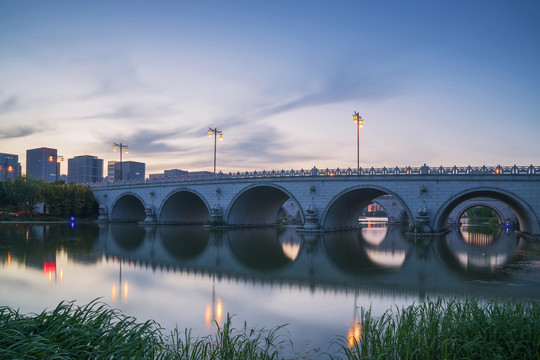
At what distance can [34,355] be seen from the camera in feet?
20.1

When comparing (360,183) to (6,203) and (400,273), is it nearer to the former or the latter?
(400,273)

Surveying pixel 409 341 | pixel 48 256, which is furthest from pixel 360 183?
pixel 409 341

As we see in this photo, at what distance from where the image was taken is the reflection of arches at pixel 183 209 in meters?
58.9

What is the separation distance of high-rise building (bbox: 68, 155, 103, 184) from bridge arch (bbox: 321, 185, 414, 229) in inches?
5930

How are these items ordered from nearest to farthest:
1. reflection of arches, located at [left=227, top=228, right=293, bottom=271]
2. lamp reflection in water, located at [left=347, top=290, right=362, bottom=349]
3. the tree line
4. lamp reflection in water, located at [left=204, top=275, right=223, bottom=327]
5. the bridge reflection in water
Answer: lamp reflection in water, located at [left=347, top=290, right=362, bottom=349], lamp reflection in water, located at [left=204, top=275, right=223, bottom=327], the bridge reflection in water, reflection of arches, located at [left=227, top=228, right=293, bottom=271], the tree line

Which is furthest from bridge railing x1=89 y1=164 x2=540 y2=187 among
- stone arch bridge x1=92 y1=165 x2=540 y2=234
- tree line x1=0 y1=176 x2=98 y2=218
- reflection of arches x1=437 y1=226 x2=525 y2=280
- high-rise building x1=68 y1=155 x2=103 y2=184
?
high-rise building x1=68 y1=155 x2=103 y2=184

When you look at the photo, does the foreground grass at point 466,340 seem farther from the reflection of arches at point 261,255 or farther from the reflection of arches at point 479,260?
the reflection of arches at point 261,255

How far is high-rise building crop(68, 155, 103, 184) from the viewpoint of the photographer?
178 metres

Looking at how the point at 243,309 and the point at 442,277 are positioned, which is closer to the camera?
the point at 243,309

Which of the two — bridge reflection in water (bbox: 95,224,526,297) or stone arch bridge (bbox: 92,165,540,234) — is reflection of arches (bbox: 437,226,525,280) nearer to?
bridge reflection in water (bbox: 95,224,526,297)

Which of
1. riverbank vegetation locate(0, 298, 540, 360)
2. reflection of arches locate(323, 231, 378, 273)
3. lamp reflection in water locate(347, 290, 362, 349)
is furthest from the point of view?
reflection of arches locate(323, 231, 378, 273)

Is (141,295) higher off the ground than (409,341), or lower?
lower

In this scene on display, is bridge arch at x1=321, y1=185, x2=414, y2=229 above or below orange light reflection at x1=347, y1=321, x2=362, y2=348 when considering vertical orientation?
above

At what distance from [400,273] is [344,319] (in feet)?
29.6
